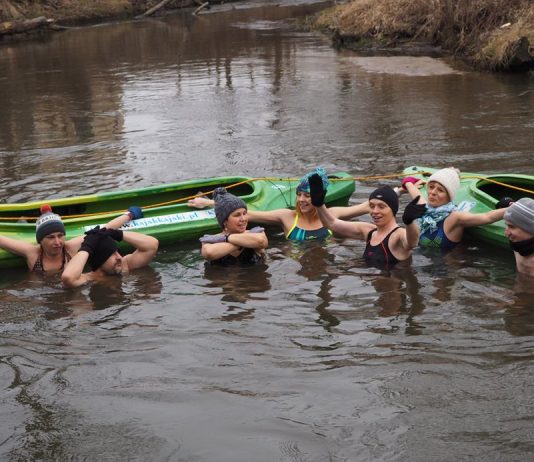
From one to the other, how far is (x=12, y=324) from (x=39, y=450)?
2.20 metres

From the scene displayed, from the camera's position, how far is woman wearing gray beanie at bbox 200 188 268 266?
26.1ft

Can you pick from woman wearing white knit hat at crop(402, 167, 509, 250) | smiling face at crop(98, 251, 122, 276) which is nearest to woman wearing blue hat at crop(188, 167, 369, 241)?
woman wearing white knit hat at crop(402, 167, 509, 250)

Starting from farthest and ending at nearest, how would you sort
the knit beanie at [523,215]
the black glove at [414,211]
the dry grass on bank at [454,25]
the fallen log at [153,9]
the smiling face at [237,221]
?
the fallen log at [153,9]
the dry grass on bank at [454,25]
the smiling face at [237,221]
the knit beanie at [523,215]
the black glove at [414,211]

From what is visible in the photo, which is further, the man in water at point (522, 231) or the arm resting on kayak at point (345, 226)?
the arm resting on kayak at point (345, 226)

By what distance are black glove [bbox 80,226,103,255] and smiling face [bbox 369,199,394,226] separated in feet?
8.64

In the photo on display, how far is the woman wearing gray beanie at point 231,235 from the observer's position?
7.96 metres

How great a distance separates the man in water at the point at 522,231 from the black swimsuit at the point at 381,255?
3.59 ft

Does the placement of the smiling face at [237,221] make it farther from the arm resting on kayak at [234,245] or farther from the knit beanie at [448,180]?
the knit beanie at [448,180]

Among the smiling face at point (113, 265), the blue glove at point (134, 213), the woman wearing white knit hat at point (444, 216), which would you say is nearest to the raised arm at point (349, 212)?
the woman wearing white knit hat at point (444, 216)

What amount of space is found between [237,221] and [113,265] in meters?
1.32

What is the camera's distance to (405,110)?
50.3 ft

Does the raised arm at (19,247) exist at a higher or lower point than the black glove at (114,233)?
lower

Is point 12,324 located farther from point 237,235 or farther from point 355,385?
point 355,385

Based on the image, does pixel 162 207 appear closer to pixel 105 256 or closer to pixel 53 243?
pixel 105 256
